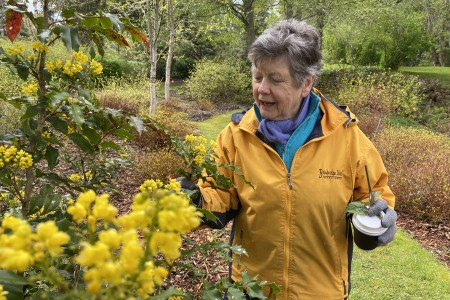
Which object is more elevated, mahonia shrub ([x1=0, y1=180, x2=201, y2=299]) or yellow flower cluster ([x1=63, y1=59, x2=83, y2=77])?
yellow flower cluster ([x1=63, y1=59, x2=83, y2=77])

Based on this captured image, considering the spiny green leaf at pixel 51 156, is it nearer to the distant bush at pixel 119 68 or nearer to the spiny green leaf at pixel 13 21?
the spiny green leaf at pixel 13 21

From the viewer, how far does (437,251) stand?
4.94 m

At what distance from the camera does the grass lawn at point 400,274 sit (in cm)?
398

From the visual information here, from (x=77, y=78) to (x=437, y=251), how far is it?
495 centimetres

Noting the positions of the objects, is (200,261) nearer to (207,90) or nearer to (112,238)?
(112,238)

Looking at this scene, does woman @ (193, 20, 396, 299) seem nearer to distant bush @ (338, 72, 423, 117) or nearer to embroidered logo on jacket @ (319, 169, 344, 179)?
embroidered logo on jacket @ (319, 169, 344, 179)

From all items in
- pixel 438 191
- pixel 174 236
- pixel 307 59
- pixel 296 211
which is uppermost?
pixel 307 59

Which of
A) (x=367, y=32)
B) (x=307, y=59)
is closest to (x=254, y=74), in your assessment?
(x=307, y=59)

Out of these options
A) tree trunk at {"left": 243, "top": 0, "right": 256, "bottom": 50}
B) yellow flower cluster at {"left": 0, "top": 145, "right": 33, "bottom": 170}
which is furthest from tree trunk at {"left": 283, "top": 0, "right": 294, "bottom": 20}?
yellow flower cluster at {"left": 0, "top": 145, "right": 33, "bottom": 170}

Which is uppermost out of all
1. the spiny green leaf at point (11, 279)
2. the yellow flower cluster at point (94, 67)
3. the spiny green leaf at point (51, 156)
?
the yellow flower cluster at point (94, 67)

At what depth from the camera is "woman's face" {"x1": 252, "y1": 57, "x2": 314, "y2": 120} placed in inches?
71.0

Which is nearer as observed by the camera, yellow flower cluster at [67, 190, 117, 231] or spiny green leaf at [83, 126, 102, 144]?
yellow flower cluster at [67, 190, 117, 231]

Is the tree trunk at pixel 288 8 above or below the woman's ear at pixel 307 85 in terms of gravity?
above

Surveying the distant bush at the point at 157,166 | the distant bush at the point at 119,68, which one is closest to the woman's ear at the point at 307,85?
the distant bush at the point at 157,166
